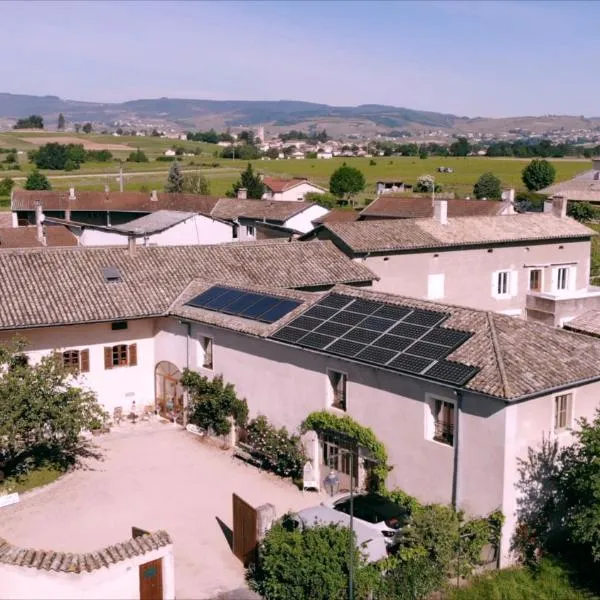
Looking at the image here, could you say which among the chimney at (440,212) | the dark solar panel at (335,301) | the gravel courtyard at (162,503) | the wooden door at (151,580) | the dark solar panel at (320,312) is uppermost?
the chimney at (440,212)

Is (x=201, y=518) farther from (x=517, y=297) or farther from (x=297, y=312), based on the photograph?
(x=517, y=297)

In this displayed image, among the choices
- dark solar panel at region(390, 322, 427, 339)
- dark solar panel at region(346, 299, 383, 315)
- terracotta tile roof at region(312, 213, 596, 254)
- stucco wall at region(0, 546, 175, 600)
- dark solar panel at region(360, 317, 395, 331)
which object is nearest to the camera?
stucco wall at region(0, 546, 175, 600)

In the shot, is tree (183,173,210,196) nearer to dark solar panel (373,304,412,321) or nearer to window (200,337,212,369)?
window (200,337,212,369)

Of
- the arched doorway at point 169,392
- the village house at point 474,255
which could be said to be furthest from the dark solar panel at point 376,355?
the village house at point 474,255

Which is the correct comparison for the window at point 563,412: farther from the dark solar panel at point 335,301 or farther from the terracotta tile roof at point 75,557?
the terracotta tile roof at point 75,557

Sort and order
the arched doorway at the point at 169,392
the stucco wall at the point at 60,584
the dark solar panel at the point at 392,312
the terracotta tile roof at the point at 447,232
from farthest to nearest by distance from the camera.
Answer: the terracotta tile roof at the point at 447,232, the arched doorway at the point at 169,392, the dark solar panel at the point at 392,312, the stucco wall at the point at 60,584

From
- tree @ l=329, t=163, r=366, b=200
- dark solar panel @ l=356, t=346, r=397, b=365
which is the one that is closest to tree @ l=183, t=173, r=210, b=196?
tree @ l=329, t=163, r=366, b=200

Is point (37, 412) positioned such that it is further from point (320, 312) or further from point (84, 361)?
point (320, 312)
